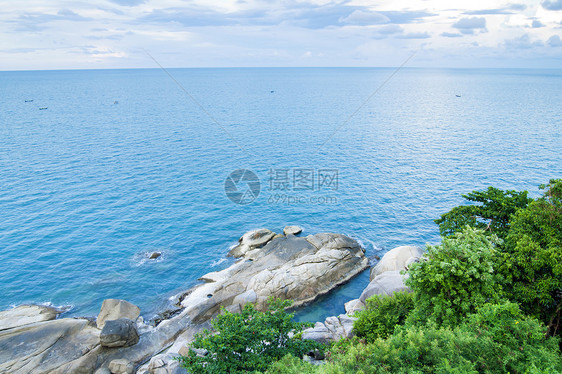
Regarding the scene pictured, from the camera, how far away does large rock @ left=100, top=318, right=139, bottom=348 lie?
27984 millimetres

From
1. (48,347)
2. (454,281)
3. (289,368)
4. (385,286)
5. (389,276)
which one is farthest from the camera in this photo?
(389,276)

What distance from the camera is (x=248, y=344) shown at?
757 inches

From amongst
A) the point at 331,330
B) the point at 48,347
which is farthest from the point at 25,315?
the point at 331,330

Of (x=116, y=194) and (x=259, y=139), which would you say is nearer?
(x=116, y=194)

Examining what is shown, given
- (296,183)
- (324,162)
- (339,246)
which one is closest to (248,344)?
(339,246)

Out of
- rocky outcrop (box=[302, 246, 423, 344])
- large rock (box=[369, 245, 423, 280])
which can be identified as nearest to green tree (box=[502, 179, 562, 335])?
rocky outcrop (box=[302, 246, 423, 344])

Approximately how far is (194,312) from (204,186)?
32.6 metres

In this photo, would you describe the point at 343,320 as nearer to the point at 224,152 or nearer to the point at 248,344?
the point at 248,344

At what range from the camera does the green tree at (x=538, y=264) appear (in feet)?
69.2

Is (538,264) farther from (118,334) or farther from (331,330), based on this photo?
(118,334)

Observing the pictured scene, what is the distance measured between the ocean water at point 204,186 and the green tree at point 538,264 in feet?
54.3

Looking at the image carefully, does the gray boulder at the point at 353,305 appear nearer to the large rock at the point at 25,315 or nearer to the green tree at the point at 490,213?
the green tree at the point at 490,213

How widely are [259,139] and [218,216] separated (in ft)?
136

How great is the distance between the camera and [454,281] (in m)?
21.4
